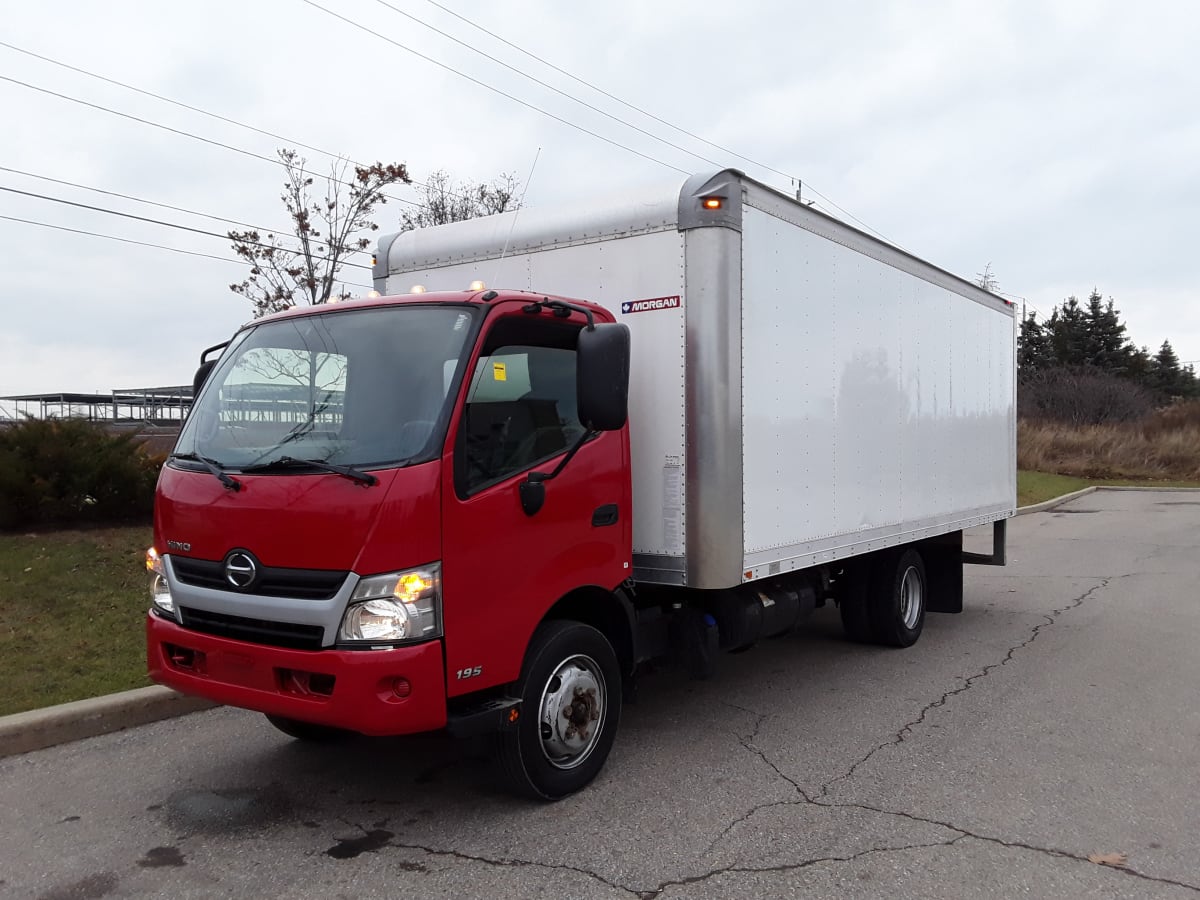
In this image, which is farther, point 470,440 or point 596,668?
point 596,668

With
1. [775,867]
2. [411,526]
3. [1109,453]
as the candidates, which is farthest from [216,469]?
[1109,453]

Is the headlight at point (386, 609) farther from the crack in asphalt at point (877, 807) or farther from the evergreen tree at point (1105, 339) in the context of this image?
the evergreen tree at point (1105, 339)

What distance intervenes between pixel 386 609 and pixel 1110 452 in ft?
126

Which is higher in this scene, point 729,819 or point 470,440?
point 470,440

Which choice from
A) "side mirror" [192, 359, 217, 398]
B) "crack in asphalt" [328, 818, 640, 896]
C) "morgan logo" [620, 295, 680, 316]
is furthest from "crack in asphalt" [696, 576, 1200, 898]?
"side mirror" [192, 359, 217, 398]

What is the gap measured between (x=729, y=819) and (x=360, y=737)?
2.32 meters

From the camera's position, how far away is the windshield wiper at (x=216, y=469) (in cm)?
396

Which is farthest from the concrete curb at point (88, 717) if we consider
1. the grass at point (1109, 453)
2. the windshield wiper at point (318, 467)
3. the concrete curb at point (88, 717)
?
the grass at point (1109, 453)

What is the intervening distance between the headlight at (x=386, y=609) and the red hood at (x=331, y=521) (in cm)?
6

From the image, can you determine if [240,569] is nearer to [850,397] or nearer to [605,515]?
[605,515]

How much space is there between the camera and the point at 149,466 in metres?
10.5

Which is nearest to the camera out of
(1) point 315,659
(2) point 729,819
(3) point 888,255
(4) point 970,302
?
(1) point 315,659

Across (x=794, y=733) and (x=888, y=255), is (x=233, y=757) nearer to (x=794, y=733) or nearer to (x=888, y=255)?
(x=794, y=733)

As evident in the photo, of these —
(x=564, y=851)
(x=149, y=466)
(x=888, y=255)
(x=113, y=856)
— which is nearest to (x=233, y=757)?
(x=113, y=856)
